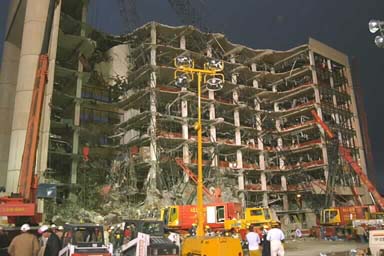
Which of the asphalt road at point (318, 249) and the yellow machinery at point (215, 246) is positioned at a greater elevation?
the yellow machinery at point (215, 246)

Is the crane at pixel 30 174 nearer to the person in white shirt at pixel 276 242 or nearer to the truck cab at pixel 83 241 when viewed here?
the truck cab at pixel 83 241

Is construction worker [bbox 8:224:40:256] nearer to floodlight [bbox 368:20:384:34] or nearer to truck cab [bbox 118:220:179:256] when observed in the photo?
truck cab [bbox 118:220:179:256]

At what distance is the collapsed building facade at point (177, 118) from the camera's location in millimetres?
43719

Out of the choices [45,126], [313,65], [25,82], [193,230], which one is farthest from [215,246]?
[313,65]

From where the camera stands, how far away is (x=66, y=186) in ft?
136

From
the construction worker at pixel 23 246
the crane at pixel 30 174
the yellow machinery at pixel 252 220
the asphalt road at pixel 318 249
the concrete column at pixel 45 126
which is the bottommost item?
the asphalt road at pixel 318 249

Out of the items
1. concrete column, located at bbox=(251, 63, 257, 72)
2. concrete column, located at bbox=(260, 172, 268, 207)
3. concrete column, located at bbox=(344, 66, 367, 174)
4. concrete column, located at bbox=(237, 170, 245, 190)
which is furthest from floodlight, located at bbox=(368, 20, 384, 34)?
concrete column, located at bbox=(344, 66, 367, 174)

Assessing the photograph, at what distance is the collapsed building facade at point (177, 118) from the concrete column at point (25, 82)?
0.15m

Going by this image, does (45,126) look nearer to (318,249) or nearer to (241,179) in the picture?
(318,249)

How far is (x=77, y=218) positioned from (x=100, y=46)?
106 feet

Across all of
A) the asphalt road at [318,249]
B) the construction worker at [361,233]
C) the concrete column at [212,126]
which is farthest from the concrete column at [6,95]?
the construction worker at [361,233]

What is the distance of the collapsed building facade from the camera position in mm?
43719

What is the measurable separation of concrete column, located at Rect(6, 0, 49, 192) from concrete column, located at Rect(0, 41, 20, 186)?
25.8 ft

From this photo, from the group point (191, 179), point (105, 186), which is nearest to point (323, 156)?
point (191, 179)
